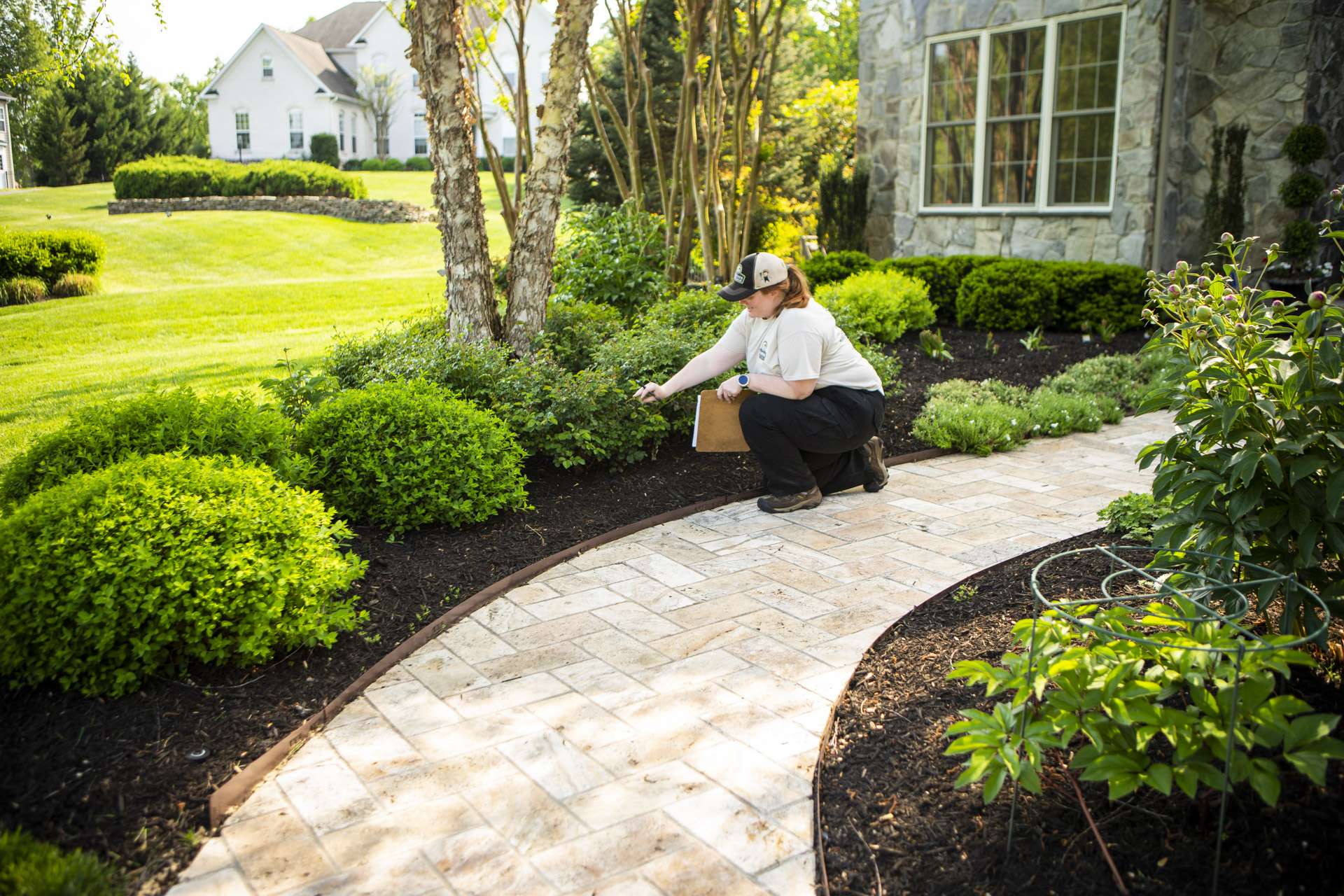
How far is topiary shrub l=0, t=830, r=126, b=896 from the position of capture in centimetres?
205

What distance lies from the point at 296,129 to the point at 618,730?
38423 mm

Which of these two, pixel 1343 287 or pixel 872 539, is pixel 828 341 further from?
pixel 1343 287

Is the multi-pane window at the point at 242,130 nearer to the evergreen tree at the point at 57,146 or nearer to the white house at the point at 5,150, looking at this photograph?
the evergreen tree at the point at 57,146

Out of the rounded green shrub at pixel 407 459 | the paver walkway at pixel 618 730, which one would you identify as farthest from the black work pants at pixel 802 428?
the rounded green shrub at pixel 407 459

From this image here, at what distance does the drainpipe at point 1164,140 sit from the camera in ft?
31.3

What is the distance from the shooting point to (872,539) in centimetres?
476

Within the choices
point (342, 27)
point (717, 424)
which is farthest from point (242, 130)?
point (717, 424)

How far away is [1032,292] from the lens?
966 cm

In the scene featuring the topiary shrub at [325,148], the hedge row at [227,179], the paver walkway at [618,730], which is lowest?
the paver walkway at [618,730]

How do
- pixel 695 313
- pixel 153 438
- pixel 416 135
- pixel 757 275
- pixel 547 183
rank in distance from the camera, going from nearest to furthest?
pixel 153 438 < pixel 757 275 < pixel 547 183 < pixel 695 313 < pixel 416 135

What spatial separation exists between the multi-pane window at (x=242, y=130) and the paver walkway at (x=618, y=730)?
3765 cm

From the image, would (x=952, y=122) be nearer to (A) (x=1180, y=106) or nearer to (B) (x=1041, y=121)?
(B) (x=1041, y=121)

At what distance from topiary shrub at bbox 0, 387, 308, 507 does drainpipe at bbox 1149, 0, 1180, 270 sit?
875cm

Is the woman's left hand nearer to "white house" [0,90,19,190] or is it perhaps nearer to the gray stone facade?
"white house" [0,90,19,190]
